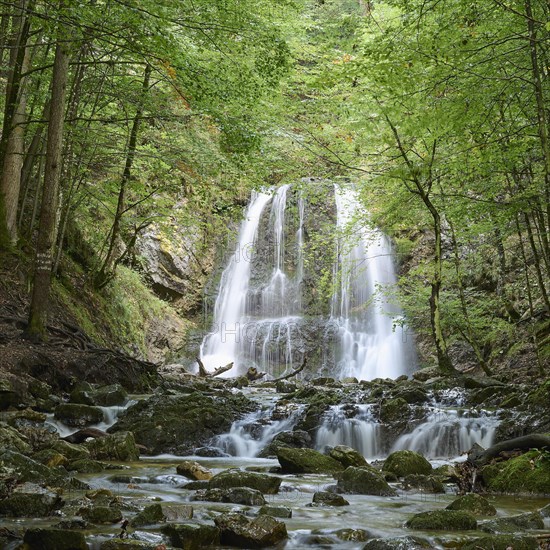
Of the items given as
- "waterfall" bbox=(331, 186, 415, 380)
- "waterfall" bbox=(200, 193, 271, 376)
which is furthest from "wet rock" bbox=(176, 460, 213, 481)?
"waterfall" bbox=(200, 193, 271, 376)

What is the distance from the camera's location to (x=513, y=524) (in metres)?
4.15

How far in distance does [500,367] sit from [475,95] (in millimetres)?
9604

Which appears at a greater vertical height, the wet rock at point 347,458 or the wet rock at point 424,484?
the wet rock at point 347,458

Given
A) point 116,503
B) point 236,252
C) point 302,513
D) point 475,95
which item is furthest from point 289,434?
point 236,252

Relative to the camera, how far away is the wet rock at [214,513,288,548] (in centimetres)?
376

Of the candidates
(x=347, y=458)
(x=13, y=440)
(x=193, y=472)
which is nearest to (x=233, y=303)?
(x=347, y=458)

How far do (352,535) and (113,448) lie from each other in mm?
3781

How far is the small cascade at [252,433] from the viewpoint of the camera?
8.27 m

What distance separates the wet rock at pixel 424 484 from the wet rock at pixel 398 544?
2.19 m

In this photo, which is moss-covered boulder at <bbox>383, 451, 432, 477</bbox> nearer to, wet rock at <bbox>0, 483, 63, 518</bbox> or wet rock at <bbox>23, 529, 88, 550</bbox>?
wet rock at <bbox>0, 483, 63, 518</bbox>

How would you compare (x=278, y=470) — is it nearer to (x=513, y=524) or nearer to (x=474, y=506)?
(x=474, y=506)

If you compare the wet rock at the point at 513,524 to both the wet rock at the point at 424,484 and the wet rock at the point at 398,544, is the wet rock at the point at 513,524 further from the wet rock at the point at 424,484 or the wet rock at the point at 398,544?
the wet rock at the point at 424,484

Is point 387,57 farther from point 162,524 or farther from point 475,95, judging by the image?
point 162,524

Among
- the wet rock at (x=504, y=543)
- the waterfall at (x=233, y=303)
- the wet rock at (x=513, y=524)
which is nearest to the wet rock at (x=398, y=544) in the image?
the wet rock at (x=504, y=543)
